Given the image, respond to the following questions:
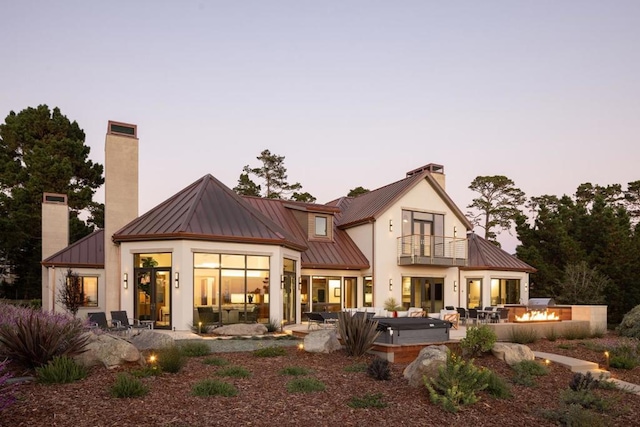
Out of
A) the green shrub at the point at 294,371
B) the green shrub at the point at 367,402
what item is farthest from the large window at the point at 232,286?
the green shrub at the point at 367,402

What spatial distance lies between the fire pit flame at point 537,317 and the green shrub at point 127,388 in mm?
15525

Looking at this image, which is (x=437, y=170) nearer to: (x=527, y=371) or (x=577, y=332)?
(x=577, y=332)

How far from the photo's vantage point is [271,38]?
19281 mm

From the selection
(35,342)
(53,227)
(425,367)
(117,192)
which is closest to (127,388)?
(35,342)

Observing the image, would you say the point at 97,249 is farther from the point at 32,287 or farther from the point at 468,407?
the point at 468,407

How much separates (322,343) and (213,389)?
14.5 feet

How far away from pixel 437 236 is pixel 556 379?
14120 mm

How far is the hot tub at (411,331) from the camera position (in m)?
11.9

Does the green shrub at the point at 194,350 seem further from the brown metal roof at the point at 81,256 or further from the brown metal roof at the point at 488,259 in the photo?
the brown metal roof at the point at 488,259

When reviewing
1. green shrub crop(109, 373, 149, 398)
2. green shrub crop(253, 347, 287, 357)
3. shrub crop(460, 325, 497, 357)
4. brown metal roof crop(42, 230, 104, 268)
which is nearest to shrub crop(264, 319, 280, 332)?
green shrub crop(253, 347, 287, 357)

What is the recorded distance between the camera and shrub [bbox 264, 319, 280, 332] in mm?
17484

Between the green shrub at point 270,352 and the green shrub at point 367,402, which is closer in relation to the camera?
the green shrub at point 367,402

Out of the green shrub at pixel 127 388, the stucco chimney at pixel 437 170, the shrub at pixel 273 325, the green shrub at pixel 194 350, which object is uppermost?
the stucco chimney at pixel 437 170

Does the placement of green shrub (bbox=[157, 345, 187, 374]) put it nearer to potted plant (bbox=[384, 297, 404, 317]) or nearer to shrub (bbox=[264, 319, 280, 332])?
shrub (bbox=[264, 319, 280, 332])
